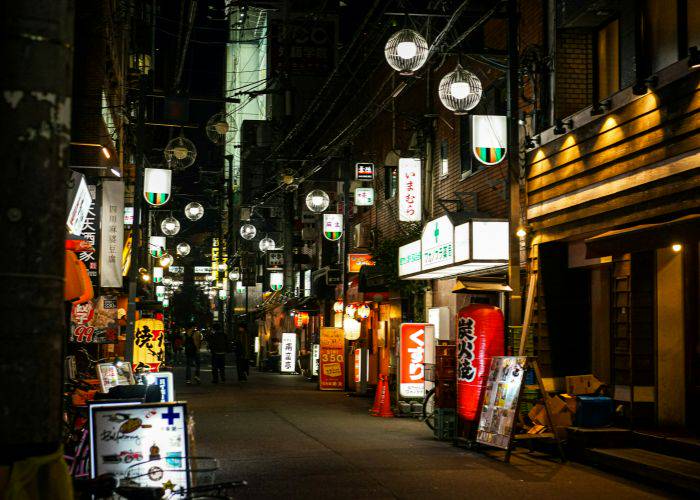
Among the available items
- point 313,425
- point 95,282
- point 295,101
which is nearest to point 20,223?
point 95,282

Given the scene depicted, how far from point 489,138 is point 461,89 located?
7.01 feet

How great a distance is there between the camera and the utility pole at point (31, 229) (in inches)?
157

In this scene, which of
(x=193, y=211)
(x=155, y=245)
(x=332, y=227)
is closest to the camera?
(x=332, y=227)

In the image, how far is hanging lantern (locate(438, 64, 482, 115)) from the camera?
16547 millimetres

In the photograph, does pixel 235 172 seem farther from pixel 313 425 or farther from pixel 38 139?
pixel 38 139

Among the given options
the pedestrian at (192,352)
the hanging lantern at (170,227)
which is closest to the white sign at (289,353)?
the hanging lantern at (170,227)

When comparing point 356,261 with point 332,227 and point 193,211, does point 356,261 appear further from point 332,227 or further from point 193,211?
point 193,211

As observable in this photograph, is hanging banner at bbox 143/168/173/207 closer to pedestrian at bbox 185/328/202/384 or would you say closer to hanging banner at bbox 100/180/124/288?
hanging banner at bbox 100/180/124/288

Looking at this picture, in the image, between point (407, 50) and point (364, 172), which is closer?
point (407, 50)

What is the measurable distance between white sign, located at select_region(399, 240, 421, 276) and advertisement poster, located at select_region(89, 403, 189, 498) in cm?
1506

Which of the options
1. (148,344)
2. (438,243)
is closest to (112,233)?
(148,344)

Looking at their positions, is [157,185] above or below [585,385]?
above

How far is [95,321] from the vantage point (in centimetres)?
2380

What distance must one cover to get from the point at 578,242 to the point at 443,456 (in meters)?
5.47
